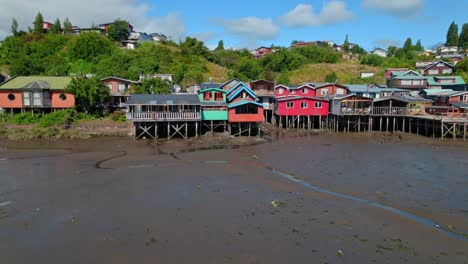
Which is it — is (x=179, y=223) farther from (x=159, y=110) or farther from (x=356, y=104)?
(x=356, y=104)

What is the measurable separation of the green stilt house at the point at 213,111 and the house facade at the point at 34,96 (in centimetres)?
1620

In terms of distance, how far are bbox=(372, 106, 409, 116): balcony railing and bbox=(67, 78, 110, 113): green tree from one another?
33.6m

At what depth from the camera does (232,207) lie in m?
15.9

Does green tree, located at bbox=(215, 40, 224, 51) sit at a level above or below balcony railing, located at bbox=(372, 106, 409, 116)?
above

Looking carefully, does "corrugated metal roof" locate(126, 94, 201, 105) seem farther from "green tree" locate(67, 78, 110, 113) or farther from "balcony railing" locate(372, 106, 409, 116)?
"balcony railing" locate(372, 106, 409, 116)

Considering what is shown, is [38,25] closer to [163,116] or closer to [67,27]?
[67,27]

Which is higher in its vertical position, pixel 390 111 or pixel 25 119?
pixel 390 111

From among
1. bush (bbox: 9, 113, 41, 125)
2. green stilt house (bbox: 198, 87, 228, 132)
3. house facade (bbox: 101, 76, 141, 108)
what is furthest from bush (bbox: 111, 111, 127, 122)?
green stilt house (bbox: 198, 87, 228, 132)

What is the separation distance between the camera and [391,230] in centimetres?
1335

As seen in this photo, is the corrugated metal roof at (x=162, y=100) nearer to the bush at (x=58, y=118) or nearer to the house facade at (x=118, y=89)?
the bush at (x=58, y=118)

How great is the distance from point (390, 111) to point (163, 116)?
91.0ft

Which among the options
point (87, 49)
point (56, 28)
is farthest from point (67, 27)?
point (87, 49)

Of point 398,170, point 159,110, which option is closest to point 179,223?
point 398,170

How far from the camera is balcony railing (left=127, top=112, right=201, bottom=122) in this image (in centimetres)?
3416
